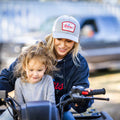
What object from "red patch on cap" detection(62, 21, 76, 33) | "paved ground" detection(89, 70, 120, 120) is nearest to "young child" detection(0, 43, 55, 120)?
"red patch on cap" detection(62, 21, 76, 33)

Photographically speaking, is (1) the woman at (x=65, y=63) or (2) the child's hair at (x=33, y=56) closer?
(2) the child's hair at (x=33, y=56)

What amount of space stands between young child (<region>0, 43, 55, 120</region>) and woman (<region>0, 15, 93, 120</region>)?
0.75 ft

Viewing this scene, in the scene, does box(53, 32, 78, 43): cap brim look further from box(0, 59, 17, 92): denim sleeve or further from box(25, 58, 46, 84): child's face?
box(0, 59, 17, 92): denim sleeve

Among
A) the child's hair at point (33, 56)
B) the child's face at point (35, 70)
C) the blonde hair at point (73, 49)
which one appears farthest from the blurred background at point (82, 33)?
the child's face at point (35, 70)

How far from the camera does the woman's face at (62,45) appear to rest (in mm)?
2773

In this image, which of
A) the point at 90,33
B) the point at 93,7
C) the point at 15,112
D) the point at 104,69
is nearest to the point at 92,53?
the point at 90,33

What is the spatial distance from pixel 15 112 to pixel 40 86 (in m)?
0.48

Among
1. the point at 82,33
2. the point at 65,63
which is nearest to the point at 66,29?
the point at 65,63

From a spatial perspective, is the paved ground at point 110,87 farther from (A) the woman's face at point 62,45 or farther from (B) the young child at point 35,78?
(B) the young child at point 35,78

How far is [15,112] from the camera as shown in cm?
202

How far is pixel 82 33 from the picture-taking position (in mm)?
8102

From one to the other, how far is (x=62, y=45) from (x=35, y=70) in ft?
1.62

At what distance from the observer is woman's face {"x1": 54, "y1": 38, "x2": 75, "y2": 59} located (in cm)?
277

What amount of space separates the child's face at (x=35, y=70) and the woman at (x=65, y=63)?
0.31 metres
